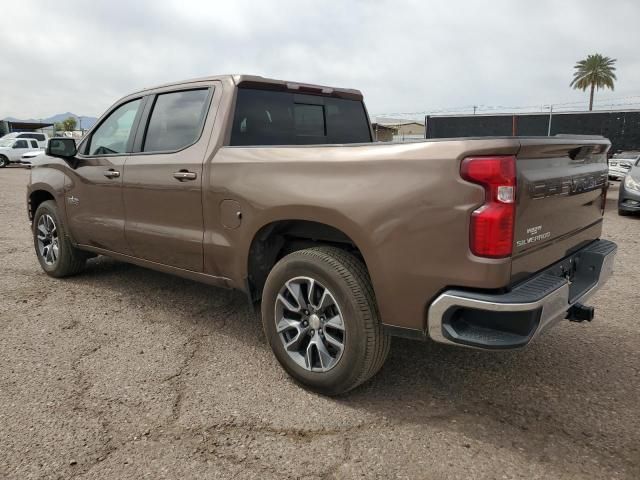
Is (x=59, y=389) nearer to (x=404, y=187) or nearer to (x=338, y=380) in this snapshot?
(x=338, y=380)

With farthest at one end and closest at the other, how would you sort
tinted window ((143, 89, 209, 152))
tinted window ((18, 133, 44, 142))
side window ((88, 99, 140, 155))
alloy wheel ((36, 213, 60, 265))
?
1. tinted window ((18, 133, 44, 142))
2. alloy wheel ((36, 213, 60, 265))
3. side window ((88, 99, 140, 155))
4. tinted window ((143, 89, 209, 152))

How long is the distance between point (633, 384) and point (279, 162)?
8.23 ft

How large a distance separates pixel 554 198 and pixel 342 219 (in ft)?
3.55

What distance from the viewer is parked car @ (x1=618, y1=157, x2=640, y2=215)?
9.95 meters

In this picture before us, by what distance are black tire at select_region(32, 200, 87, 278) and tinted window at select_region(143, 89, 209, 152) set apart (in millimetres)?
1676

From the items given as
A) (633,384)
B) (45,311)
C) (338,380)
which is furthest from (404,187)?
(45,311)

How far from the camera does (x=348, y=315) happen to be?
2.68 m

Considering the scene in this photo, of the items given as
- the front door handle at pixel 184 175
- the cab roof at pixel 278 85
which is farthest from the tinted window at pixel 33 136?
the front door handle at pixel 184 175

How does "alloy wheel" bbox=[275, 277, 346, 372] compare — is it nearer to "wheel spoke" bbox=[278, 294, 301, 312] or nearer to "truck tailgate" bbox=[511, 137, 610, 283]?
"wheel spoke" bbox=[278, 294, 301, 312]

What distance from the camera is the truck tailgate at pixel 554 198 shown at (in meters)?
2.33

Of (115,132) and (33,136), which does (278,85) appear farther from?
(33,136)

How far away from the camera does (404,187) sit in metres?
2.41

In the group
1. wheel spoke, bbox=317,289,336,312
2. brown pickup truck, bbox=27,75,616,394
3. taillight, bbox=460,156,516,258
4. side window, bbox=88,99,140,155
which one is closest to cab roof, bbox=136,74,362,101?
brown pickup truck, bbox=27,75,616,394

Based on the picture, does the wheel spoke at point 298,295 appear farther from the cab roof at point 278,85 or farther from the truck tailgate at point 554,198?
the cab roof at point 278,85
